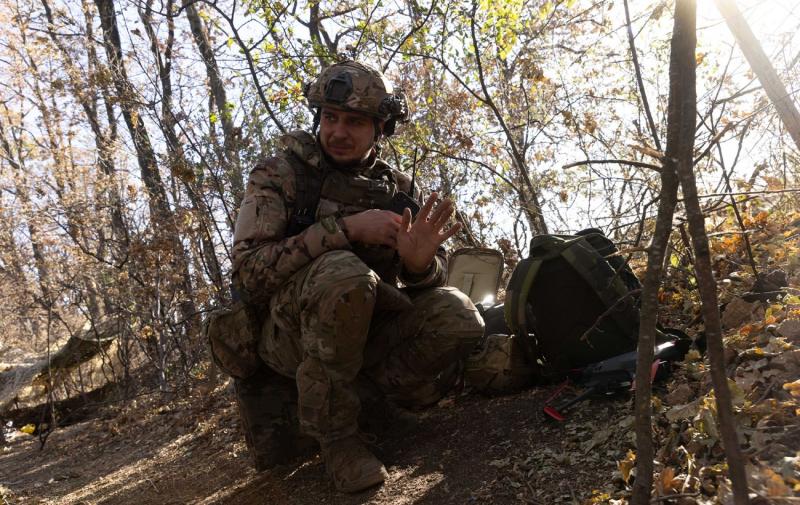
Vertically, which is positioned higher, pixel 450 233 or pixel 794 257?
pixel 450 233

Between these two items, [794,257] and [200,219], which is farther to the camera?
[200,219]

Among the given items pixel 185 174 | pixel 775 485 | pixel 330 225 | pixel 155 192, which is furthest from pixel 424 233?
pixel 155 192

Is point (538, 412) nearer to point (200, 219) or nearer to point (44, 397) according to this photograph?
point (200, 219)

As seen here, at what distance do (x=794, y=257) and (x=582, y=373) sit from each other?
1.02 m

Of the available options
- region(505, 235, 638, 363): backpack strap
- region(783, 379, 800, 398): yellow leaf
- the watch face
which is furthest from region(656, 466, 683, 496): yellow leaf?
the watch face

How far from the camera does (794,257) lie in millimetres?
2654

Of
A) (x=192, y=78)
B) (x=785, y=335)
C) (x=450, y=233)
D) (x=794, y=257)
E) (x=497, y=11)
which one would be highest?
(x=192, y=78)

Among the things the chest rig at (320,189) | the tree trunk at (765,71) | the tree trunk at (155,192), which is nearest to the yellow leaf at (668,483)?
the chest rig at (320,189)

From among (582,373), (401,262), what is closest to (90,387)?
(401,262)

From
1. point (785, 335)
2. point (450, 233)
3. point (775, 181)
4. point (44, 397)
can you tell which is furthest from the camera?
point (44, 397)

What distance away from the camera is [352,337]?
7.80ft

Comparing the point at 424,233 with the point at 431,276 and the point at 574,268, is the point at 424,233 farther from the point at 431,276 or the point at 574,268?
the point at 574,268

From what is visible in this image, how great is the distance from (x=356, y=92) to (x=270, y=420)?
154 cm

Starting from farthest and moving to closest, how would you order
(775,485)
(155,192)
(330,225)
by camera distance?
(155,192) < (330,225) < (775,485)
